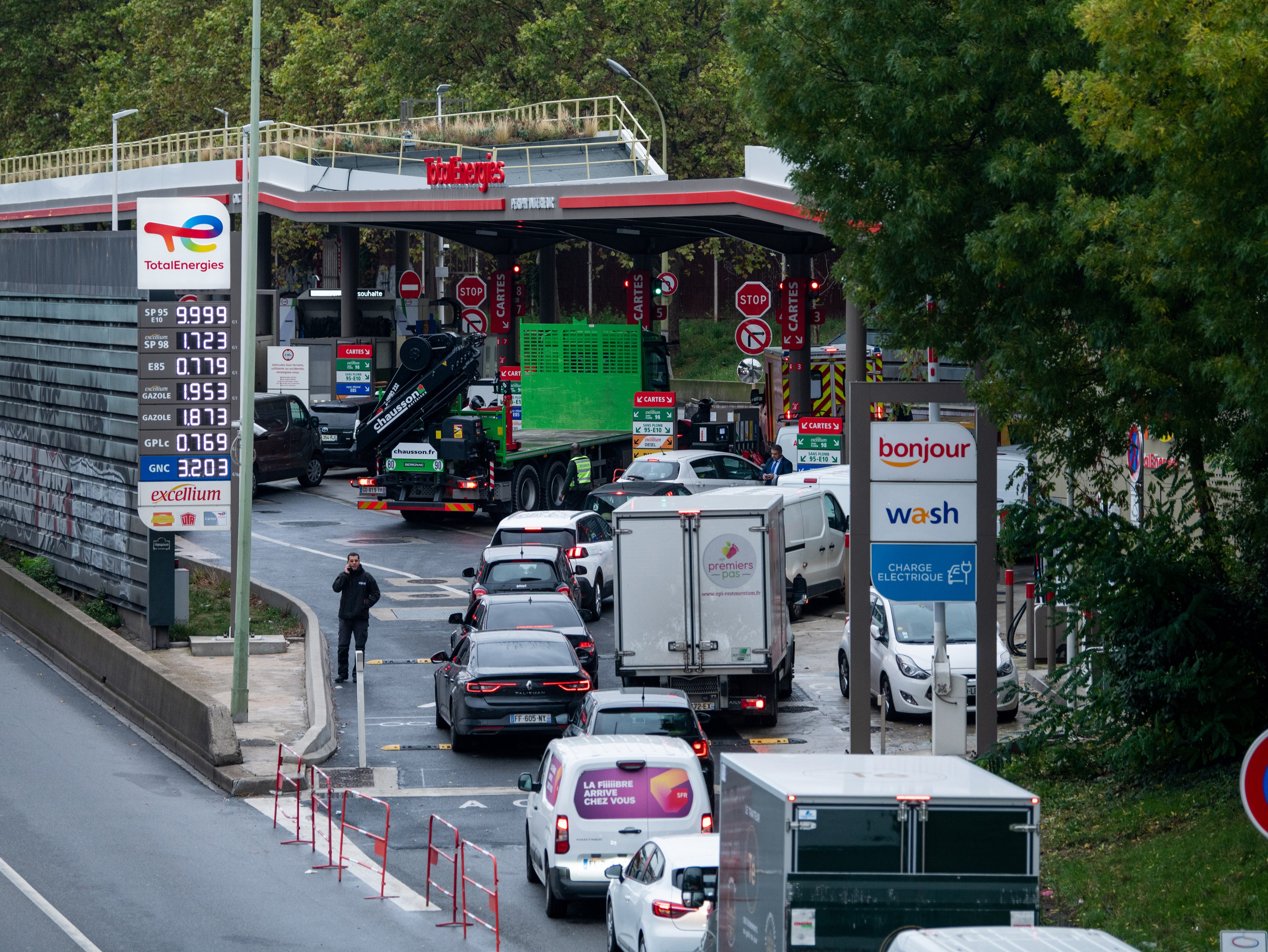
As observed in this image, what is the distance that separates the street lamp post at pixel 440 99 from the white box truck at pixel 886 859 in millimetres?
47971

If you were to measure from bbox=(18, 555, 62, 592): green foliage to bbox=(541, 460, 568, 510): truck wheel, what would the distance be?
448 inches

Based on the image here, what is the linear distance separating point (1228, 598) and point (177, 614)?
50.0 feet

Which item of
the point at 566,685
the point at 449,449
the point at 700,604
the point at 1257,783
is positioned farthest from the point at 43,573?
the point at 1257,783

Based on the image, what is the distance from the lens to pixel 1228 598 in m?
15.0

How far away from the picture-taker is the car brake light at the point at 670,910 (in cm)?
1071

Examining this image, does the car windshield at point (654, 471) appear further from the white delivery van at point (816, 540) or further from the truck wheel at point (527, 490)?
the white delivery van at point (816, 540)

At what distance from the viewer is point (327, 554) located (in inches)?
1284

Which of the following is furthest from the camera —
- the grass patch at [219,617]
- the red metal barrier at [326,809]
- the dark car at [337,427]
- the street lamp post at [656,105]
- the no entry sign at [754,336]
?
the street lamp post at [656,105]

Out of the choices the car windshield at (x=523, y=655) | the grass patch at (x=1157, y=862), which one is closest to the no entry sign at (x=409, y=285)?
the car windshield at (x=523, y=655)

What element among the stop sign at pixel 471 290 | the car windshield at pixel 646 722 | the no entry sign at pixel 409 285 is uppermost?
the no entry sign at pixel 409 285

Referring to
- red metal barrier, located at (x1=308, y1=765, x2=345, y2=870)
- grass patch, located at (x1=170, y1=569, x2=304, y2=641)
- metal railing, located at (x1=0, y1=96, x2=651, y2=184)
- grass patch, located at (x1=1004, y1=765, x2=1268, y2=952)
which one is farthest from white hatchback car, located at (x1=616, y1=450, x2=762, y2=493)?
grass patch, located at (x1=1004, y1=765, x2=1268, y2=952)

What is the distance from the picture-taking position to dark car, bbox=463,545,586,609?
24297mm

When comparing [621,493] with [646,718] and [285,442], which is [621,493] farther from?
[646,718]

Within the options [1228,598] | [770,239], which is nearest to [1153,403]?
[1228,598]
